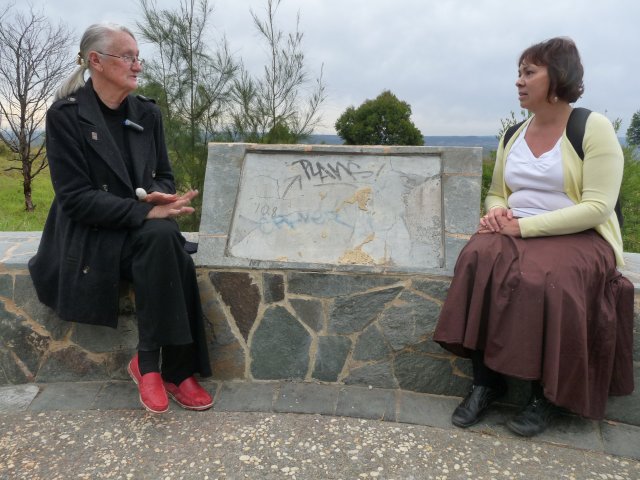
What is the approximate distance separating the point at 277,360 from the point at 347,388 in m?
0.34

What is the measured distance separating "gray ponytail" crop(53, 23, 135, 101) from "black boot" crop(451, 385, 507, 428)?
6.76 ft

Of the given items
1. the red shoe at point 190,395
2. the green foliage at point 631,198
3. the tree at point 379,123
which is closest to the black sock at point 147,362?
the red shoe at point 190,395

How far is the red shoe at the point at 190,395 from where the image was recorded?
217cm

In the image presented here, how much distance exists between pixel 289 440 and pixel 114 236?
1.05m

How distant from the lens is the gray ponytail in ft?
→ 7.02

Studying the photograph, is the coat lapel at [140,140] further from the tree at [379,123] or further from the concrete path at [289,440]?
the tree at [379,123]

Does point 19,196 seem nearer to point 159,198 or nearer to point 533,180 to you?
point 159,198

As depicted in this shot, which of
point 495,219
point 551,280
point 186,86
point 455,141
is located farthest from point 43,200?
point 551,280

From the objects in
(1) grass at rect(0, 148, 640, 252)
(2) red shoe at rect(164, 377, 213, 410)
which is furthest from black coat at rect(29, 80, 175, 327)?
(1) grass at rect(0, 148, 640, 252)

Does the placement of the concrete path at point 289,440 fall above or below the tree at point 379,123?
below

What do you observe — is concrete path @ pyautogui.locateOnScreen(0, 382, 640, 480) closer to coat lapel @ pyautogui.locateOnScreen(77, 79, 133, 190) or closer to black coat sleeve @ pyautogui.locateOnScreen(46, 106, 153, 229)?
black coat sleeve @ pyautogui.locateOnScreen(46, 106, 153, 229)

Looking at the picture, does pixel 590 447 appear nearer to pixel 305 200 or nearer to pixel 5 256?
pixel 305 200

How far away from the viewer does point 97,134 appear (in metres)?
2.13

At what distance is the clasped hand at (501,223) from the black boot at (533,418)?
2.15 ft
